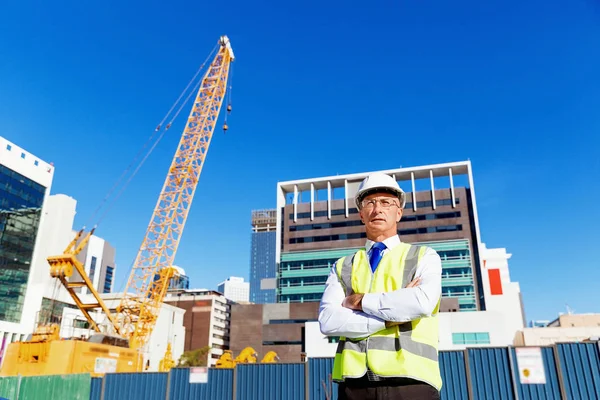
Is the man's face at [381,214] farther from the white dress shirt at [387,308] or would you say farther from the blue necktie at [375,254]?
the white dress shirt at [387,308]

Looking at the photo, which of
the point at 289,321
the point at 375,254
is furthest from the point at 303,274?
the point at 375,254

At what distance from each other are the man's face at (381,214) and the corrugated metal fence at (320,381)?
37.4 feet

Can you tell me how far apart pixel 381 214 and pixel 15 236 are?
59777 mm

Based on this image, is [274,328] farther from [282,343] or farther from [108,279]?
[108,279]

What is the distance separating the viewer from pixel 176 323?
3238 inches

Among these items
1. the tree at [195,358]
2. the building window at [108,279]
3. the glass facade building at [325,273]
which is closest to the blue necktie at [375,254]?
the glass facade building at [325,273]

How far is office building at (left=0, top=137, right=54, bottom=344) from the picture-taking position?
166 ft

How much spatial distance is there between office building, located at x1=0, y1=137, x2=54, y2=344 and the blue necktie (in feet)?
188

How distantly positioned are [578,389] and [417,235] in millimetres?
54467

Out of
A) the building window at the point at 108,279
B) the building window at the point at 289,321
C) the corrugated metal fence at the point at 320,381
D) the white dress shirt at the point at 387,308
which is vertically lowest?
the corrugated metal fence at the point at 320,381

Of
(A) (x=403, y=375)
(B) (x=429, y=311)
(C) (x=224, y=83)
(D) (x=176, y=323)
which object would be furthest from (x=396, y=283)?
(D) (x=176, y=323)

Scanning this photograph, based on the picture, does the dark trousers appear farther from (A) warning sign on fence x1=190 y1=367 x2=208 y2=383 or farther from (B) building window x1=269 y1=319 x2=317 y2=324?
(B) building window x1=269 y1=319 x2=317 y2=324

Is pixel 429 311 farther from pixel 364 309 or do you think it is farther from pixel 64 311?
pixel 64 311

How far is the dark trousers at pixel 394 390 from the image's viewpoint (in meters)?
2.18
